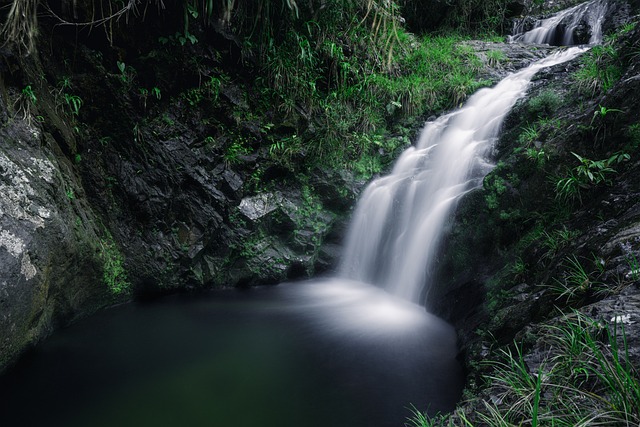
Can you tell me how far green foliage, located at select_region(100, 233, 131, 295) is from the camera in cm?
445

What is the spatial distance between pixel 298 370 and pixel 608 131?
3.70 m

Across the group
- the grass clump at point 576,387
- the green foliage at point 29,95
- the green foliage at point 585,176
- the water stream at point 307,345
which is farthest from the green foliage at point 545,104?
the green foliage at point 29,95

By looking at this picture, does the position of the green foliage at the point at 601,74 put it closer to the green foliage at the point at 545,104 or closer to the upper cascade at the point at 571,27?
the green foliage at the point at 545,104

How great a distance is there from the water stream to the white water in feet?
0.07

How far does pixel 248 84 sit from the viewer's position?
18.2 feet

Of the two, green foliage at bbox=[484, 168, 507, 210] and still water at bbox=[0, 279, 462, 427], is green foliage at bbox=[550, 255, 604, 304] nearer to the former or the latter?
still water at bbox=[0, 279, 462, 427]

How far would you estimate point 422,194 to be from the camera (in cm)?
554

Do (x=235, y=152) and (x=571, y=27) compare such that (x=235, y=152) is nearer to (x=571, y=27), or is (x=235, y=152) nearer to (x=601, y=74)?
(x=601, y=74)

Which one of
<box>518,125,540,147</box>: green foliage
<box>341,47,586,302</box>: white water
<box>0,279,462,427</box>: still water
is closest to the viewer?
<box>0,279,462,427</box>: still water

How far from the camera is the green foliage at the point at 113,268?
175 inches

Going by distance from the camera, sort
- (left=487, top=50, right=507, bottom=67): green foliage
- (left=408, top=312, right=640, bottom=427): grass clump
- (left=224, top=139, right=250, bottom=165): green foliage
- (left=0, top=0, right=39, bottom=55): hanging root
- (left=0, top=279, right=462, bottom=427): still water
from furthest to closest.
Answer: (left=487, top=50, right=507, bottom=67): green foliage → (left=224, top=139, right=250, bottom=165): green foliage → (left=0, top=0, right=39, bottom=55): hanging root → (left=0, top=279, right=462, bottom=427): still water → (left=408, top=312, right=640, bottom=427): grass clump

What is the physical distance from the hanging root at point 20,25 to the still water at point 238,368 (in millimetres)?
3030

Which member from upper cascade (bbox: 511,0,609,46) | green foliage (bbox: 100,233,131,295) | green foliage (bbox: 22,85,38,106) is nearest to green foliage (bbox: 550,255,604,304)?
green foliage (bbox: 100,233,131,295)

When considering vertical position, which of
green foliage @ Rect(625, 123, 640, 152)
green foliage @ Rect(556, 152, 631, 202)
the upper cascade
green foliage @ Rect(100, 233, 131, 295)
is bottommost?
green foliage @ Rect(100, 233, 131, 295)
